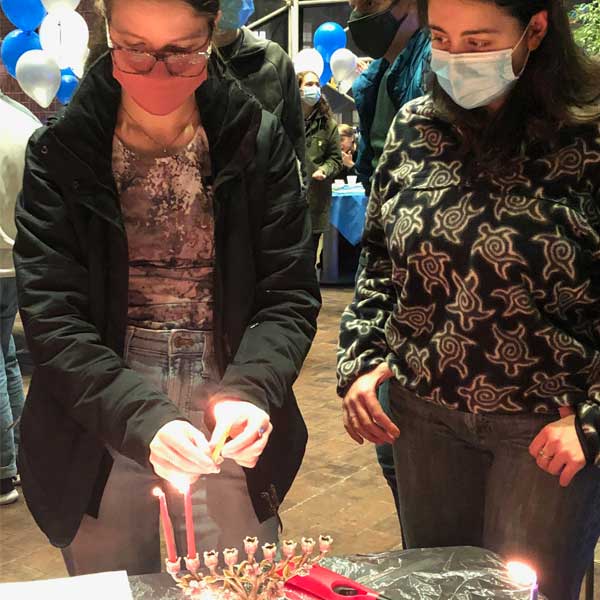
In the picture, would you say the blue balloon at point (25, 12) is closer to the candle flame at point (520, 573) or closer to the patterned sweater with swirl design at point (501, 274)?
the patterned sweater with swirl design at point (501, 274)

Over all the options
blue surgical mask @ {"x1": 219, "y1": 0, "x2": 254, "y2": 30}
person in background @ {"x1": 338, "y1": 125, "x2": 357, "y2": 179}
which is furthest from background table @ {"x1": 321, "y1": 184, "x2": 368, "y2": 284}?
blue surgical mask @ {"x1": 219, "y1": 0, "x2": 254, "y2": 30}

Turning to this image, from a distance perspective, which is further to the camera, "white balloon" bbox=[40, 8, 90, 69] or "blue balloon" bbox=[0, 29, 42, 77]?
"blue balloon" bbox=[0, 29, 42, 77]

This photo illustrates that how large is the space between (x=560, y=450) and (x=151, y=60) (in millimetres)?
943

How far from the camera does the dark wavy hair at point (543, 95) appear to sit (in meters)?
1.51

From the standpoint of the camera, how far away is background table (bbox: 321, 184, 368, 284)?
7.83 meters

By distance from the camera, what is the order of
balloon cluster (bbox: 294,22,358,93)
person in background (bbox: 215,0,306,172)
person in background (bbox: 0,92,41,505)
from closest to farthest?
person in background (bbox: 215,0,306,172)
person in background (bbox: 0,92,41,505)
balloon cluster (bbox: 294,22,358,93)

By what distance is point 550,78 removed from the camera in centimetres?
153

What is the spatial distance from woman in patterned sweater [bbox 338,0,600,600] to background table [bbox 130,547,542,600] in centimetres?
13

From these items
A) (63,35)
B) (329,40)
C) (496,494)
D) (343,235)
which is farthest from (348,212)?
(496,494)

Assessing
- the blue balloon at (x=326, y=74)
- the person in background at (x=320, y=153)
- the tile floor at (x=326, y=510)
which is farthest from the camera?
the blue balloon at (x=326, y=74)

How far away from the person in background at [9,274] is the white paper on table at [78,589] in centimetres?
202

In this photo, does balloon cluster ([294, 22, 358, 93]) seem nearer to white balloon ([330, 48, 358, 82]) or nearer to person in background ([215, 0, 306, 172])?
white balloon ([330, 48, 358, 82])

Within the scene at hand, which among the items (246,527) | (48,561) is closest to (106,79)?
(246,527)

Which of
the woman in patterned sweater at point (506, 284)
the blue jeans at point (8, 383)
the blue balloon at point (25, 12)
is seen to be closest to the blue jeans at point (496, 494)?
the woman in patterned sweater at point (506, 284)
